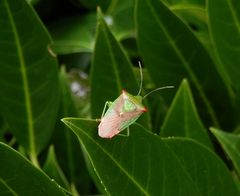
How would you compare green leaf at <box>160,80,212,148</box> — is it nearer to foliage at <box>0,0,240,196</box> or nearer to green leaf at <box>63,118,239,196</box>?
foliage at <box>0,0,240,196</box>

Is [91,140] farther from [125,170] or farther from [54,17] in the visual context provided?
[54,17]

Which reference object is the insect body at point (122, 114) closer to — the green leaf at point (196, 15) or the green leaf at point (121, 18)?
the green leaf at point (196, 15)

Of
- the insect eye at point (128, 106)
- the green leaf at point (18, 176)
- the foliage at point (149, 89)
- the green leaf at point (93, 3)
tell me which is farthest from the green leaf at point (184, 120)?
the green leaf at point (93, 3)

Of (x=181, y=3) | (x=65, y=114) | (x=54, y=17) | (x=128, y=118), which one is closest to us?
(x=128, y=118)

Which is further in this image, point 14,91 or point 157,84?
point 157,84

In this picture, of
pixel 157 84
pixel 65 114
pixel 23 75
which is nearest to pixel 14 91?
pixel 23 75

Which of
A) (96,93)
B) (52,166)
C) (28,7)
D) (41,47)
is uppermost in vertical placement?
(28,7)
